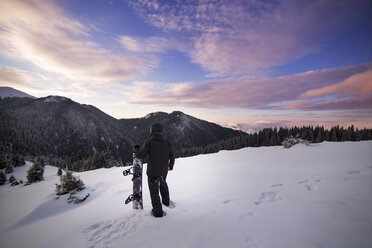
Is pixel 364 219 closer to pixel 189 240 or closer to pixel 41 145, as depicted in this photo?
pixel 189 240

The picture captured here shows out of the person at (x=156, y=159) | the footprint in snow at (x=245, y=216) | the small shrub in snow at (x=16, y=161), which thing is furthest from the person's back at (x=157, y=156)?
the small shrub in snow at (x=16, y=161)

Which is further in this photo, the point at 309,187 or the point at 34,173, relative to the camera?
the point at 34,173

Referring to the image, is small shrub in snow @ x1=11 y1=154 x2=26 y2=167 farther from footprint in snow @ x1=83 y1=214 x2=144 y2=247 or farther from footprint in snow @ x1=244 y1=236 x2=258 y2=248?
footprint in snow @ x1=244 y1=236 x2=258 y2=248

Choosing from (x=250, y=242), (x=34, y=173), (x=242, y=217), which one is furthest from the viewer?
(x=34, y=173)

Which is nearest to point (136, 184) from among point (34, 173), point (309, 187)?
point (309, 187)

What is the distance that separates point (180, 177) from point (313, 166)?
6464 millimetres

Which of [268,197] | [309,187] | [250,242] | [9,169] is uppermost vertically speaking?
[309,187]

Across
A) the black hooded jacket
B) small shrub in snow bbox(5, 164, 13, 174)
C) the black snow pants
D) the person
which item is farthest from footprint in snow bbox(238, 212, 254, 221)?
small shrub in snow bbox(5, 164, 13, 174)

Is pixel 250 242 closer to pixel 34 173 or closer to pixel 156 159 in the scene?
pixel 156 159

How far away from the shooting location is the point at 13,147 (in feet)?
495

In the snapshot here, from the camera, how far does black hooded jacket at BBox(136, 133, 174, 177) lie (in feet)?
16.0

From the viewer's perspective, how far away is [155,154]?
16.3 feet

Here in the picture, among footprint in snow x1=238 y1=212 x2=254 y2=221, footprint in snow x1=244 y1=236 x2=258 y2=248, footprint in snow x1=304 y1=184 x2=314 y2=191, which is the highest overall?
footprint in snow x1=304 y1=184 x2=314 y2=191

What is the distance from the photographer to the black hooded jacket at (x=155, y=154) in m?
4.87
